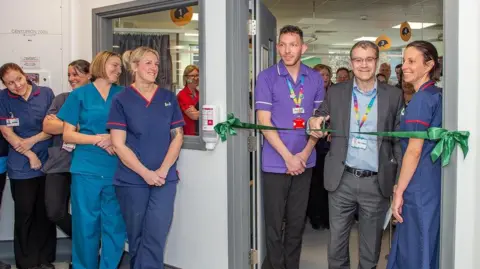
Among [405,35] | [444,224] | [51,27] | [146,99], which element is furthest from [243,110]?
[405,35]

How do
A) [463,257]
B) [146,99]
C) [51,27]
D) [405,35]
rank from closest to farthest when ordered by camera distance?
1. [463,257]
2. [146,99]
3. [51,27]
4. [405,35]

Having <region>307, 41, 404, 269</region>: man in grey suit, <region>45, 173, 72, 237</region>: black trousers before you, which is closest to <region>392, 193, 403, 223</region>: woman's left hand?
<region>307, 41, 404, 269</region>: man in grey suit

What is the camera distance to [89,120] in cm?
283

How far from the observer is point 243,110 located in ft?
9.20

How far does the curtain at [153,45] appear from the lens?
3.69 metres

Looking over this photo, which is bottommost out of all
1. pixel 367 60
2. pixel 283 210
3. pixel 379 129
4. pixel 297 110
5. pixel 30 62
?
pixel 283 210

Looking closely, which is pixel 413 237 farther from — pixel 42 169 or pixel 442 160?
pixel 42 169

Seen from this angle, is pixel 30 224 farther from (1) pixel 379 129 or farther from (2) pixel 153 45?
(1) pixel 379 129

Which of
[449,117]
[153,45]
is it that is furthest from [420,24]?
[449,117]

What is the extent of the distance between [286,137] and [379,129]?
0.55 m

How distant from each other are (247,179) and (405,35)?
6.39m

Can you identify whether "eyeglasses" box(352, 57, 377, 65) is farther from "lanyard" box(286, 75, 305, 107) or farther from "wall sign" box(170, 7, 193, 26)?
"wall sign" box(170, 7, 193, 26)

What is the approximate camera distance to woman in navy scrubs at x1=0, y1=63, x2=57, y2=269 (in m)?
3.17

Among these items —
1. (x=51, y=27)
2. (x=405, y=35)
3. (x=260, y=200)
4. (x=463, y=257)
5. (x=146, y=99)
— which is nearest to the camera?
(x=463, y=257)
